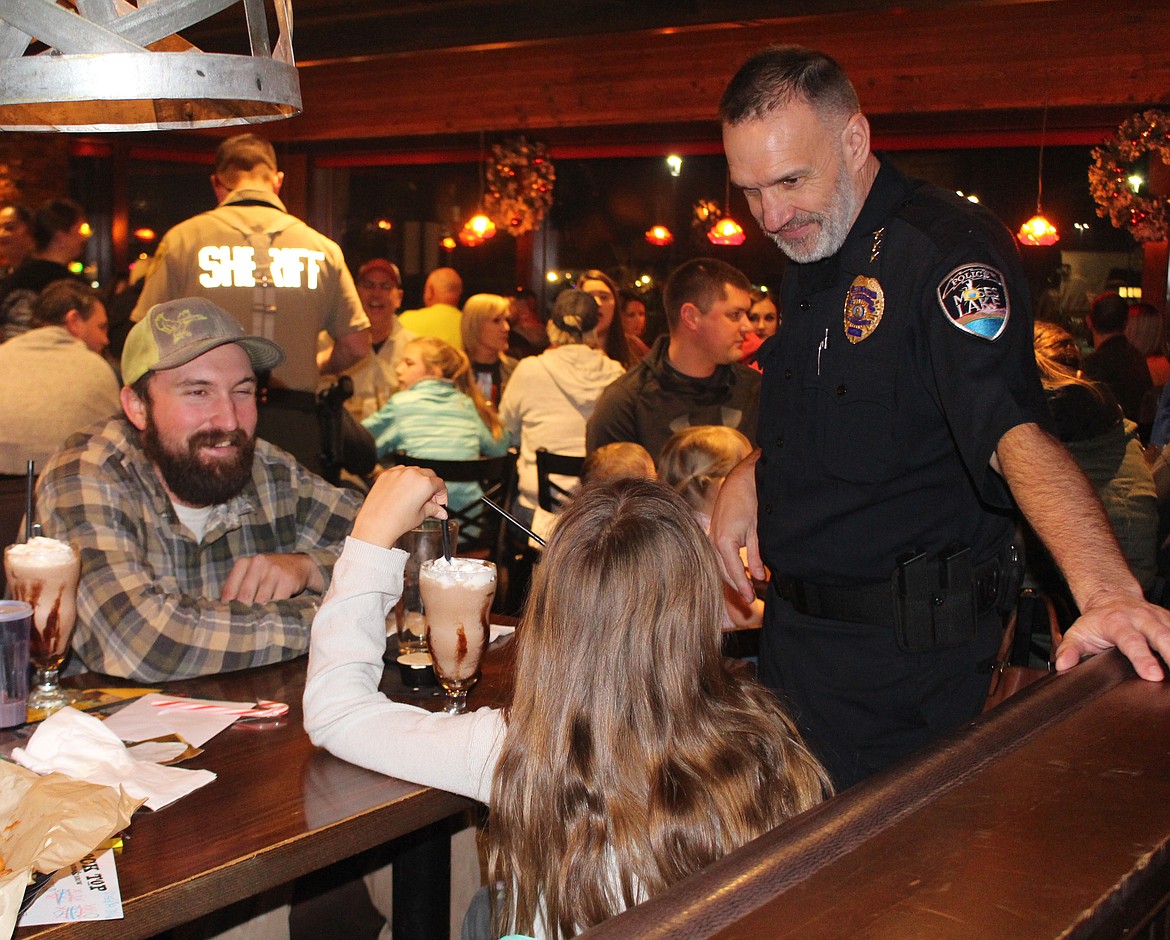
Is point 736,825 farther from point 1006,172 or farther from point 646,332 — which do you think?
point 646,332

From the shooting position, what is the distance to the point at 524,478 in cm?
512

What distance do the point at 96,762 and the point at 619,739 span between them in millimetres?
668

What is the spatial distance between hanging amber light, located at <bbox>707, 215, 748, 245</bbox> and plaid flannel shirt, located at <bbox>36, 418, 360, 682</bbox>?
23.9 ft

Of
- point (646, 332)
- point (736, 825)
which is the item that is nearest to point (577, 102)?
point (646, 332)

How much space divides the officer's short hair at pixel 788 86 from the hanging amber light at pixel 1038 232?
22.0ft

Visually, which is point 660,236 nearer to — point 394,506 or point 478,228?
point 478,228

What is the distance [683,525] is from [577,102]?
8.07 metres

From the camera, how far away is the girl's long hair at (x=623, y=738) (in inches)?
53.6

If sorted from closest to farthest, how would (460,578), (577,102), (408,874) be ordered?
(460,578) → (408,874) → (577,102)

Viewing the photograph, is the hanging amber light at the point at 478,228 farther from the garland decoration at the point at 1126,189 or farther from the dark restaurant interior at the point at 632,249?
the garland decoration at the point at 1126,189

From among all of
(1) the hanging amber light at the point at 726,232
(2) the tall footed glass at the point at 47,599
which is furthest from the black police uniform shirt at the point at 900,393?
(1) the hanging amber light at the point at 726,232

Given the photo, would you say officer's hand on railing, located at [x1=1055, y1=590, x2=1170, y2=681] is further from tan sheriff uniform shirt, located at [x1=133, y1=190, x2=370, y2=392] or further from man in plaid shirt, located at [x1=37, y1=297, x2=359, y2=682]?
tan sheriff uniform shirt, located at [x1=133, y1=190, x2=370, y2=392]

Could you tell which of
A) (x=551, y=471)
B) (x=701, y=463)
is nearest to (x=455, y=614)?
(x=701, y=463)

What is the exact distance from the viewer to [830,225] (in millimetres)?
2029
